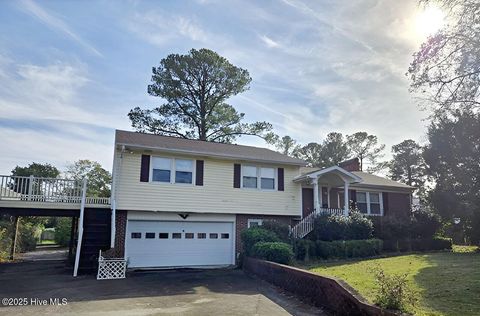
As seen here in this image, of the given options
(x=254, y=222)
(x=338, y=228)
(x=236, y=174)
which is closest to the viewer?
(x=338, y=228)

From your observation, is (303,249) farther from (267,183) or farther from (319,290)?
(319,290)

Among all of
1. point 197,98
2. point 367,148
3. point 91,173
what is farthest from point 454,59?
point 367,148

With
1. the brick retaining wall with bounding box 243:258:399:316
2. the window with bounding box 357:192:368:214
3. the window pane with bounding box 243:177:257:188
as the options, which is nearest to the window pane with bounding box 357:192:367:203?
the window with bounding box 357:192:368:214

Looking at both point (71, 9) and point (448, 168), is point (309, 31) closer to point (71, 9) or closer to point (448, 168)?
point (71, 9)

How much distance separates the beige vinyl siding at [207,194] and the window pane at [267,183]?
0.92ft

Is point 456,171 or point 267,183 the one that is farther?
point 456,171

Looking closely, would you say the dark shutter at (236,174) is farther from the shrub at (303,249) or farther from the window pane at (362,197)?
the window pane at (362,197)

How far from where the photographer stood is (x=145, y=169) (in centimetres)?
1491

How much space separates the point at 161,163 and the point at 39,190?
4.94 m

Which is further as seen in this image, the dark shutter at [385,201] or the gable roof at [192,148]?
the dark shutter at [385,201]

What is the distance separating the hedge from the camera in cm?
1523

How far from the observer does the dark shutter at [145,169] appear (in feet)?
48.6

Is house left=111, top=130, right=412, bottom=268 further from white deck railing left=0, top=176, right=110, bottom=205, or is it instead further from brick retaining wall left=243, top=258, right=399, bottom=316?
brick retaining wall left=243, top=258, right=399, bottom=316

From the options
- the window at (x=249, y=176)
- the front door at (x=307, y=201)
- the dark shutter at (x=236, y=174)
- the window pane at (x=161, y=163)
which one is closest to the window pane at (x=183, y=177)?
the window pane at (x=161, y=163)
